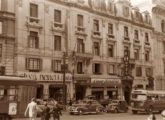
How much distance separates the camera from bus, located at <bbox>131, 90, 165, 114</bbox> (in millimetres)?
31009

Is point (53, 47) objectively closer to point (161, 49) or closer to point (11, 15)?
point (11, 15)

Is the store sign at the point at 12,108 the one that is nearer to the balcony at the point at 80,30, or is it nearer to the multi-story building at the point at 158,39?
the balcony at the point at 80,30

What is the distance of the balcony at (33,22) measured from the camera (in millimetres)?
33688

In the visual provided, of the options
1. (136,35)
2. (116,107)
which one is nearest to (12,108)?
(116,107)

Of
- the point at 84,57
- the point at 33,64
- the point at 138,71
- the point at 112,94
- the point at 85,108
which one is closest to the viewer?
the point at 85,108

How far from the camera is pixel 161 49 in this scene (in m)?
52.3

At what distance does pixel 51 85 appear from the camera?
1367 inches

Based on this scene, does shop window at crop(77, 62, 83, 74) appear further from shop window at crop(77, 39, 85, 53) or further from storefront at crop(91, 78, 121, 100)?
storefront at crop(91, 78, 121, 100)

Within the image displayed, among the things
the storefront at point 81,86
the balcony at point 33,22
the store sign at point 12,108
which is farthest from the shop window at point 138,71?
the store sign at point 12,108

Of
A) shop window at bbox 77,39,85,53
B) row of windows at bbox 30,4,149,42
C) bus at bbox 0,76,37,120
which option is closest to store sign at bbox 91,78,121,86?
shop window at bbox 77,39,85,53

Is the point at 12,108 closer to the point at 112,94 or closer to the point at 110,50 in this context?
the point at 112,94

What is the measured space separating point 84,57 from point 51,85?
249 inches

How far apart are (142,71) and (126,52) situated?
499 centimetres

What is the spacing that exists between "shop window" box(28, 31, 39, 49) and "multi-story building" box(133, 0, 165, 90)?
962 inches
